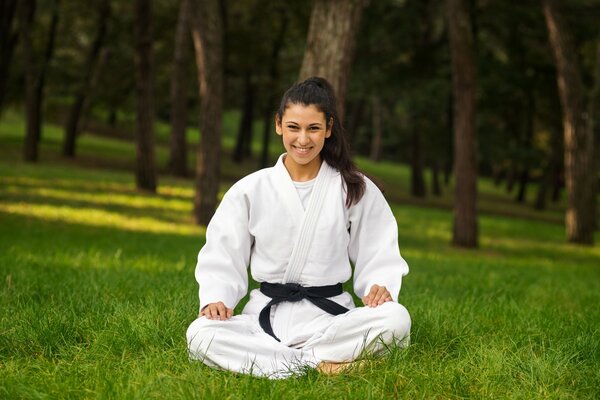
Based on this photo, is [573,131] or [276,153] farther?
[276,153]

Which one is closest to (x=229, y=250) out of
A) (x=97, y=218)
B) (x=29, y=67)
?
(x=97, y=218)

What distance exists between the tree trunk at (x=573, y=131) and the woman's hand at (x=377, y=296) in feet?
39.7

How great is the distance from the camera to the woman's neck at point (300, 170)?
4.65m

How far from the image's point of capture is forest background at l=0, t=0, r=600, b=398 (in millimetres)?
4340

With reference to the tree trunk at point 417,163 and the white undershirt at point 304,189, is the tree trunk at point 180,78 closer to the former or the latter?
the tree trunk at point 417,163

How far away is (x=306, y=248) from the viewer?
4441 mm

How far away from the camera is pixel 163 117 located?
53.0 m

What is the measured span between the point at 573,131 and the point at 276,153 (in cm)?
2703

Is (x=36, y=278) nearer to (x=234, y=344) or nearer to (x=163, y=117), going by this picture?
(x=234, y=344)

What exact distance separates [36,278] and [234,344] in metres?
2.99

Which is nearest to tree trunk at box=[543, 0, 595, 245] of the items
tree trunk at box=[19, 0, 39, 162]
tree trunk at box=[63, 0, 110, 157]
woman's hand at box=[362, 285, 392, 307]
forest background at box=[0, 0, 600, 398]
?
forest background at box=[0, 0, 600, 398]

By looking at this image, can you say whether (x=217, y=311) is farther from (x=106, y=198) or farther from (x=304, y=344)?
(x=106, y=198)

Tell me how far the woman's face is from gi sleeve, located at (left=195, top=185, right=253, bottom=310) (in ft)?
1.38

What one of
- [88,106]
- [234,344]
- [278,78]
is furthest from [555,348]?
[88,106]
